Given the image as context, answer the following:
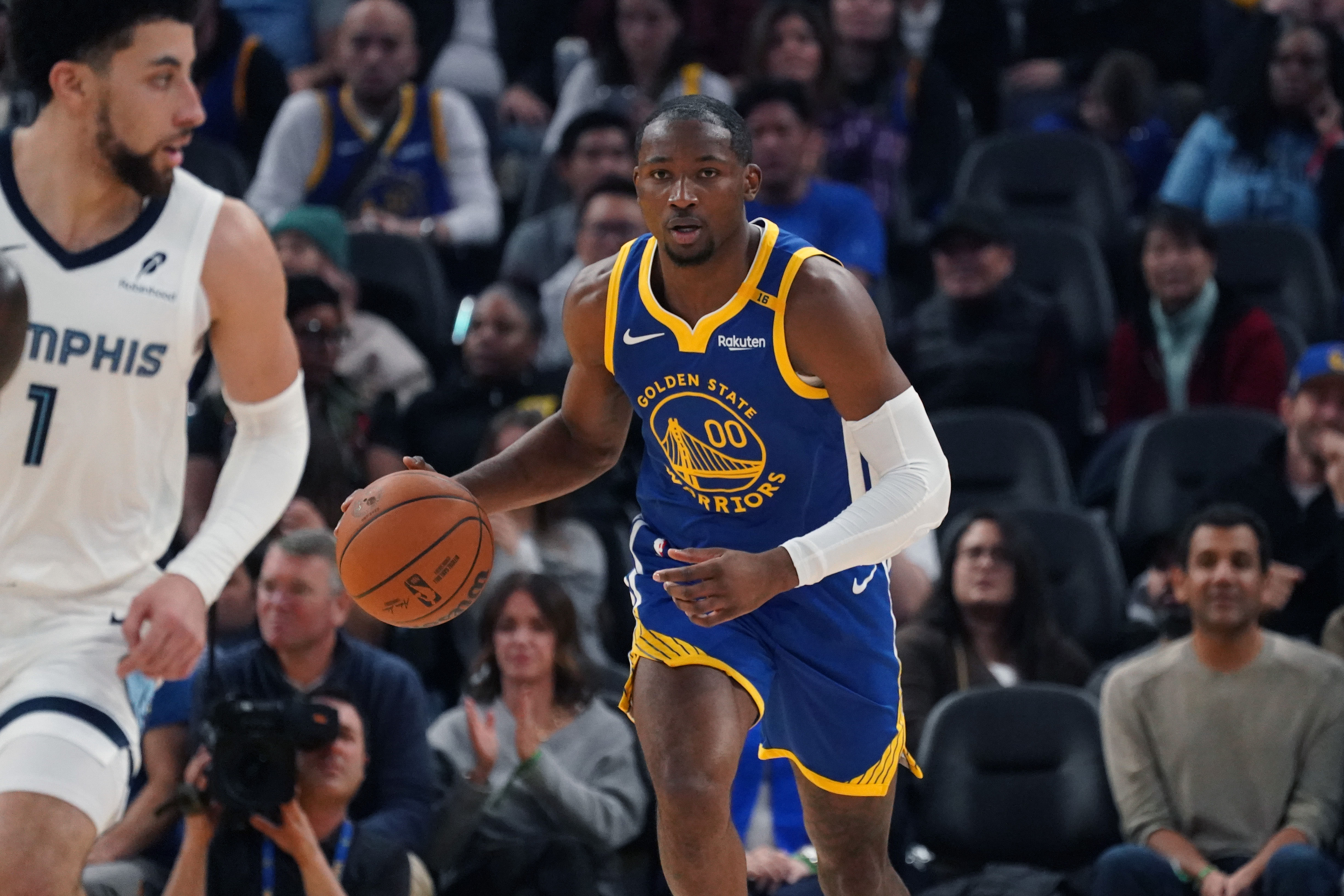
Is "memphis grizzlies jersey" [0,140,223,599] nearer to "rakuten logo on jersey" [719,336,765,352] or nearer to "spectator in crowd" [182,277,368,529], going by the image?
"rakuten logo on jersey" [719,336,765,352]

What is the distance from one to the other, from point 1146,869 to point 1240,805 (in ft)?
1.69

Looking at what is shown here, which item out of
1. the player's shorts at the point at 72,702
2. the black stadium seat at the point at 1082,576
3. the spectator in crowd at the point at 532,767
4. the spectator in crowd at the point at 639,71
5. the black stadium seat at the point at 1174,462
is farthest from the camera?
the spectator in crowd at the point at 639,71

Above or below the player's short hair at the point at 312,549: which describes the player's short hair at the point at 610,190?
above

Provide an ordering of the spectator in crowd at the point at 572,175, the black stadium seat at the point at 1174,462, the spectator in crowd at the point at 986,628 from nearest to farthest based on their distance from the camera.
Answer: the spectator in crowd at the point at 986,628
the black stadium seat at the point at 1174,462
the spectator in crowd at the point at 572,175

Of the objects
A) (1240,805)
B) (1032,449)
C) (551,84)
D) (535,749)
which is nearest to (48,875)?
(535,749)

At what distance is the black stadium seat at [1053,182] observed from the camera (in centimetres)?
938

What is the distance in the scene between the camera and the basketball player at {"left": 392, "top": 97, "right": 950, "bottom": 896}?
3.72m

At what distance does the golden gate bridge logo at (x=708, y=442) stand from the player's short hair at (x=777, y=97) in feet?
14.7

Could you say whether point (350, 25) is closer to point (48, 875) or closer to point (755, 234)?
point (755, 234)

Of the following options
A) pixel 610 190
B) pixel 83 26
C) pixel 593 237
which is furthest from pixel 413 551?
pixel 610 190

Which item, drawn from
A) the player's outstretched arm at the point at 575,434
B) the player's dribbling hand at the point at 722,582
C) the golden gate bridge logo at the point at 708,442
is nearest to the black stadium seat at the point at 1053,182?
the player's outstretched arm at the point at 575,434

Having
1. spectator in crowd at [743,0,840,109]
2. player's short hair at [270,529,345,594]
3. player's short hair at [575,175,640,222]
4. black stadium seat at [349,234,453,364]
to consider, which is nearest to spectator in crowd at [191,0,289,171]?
black stadium seat at [349,234,453,364]

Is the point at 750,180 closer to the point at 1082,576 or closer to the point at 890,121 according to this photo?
the point at 1082,576

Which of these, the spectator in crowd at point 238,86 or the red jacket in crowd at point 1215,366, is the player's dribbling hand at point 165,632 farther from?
the spectator in crowd at point 238,86
